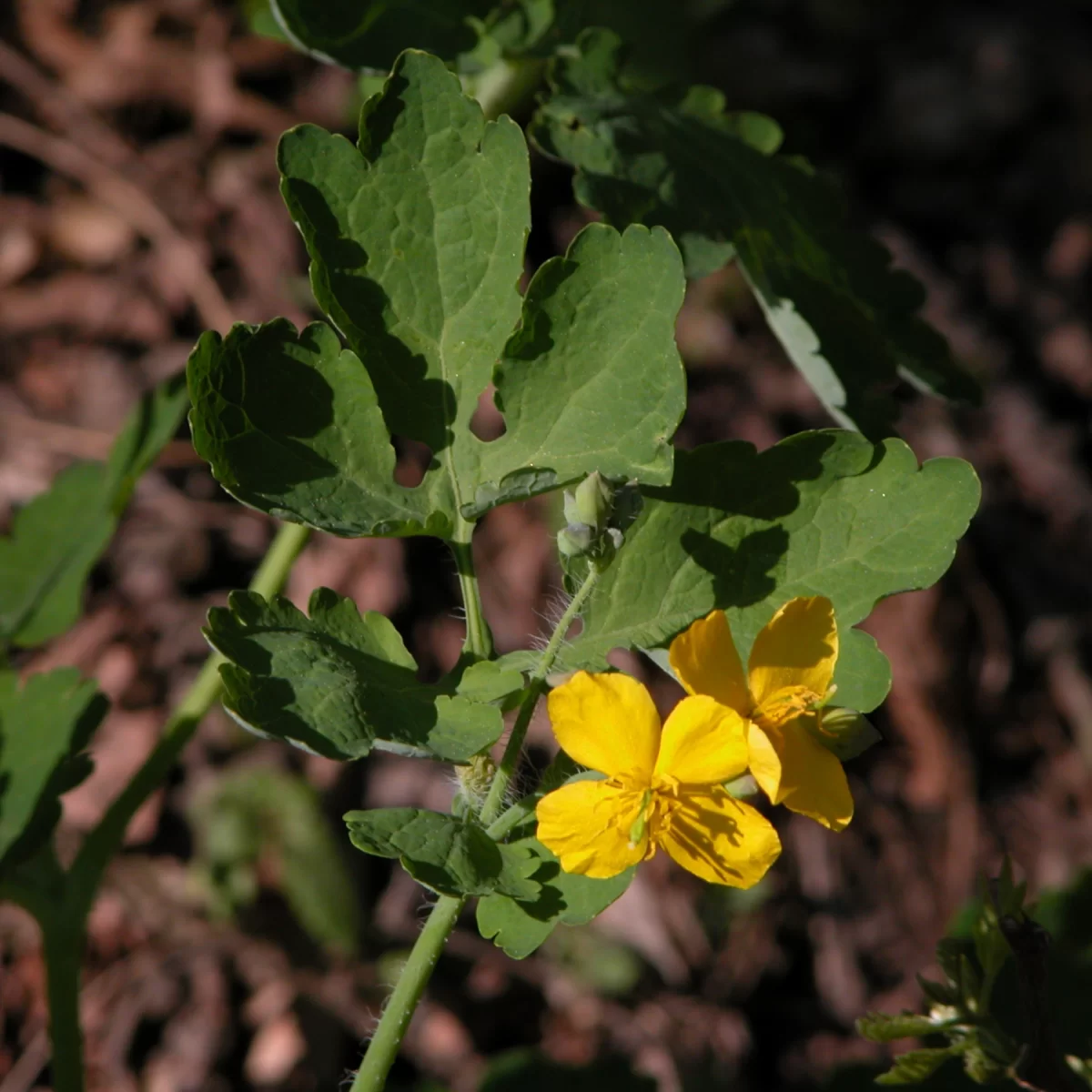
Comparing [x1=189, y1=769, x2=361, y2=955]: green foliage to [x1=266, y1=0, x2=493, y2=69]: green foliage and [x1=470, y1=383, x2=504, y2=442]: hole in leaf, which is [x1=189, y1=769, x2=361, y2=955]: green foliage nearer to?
[x1=470, y1=383, x2=504, y2=442]: hole in leaf

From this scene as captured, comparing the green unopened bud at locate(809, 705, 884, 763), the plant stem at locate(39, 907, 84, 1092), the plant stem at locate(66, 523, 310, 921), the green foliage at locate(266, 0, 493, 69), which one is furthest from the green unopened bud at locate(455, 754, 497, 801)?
the green foliage at locate(266, 0, 493, 69)

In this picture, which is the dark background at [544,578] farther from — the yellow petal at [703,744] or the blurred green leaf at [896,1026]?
the yellow petal at [703,744]

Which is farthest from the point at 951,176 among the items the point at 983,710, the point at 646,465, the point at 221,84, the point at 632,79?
the point at 646,465

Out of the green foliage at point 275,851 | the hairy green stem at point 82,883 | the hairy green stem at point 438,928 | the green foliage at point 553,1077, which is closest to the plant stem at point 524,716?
the hairy green stem at point 438,928

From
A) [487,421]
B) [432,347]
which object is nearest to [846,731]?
[432,347]

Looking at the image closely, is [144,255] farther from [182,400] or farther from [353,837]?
[353,837]

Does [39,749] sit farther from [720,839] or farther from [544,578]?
[544,578]
